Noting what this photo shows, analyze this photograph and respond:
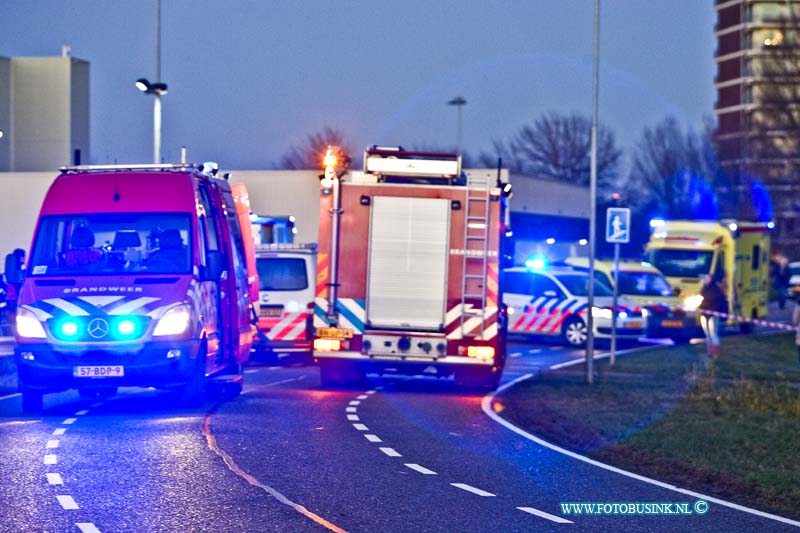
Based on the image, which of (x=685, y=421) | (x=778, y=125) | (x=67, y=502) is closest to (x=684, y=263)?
(x=778, y=125)

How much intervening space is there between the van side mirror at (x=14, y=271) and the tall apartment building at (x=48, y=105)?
36906 mm

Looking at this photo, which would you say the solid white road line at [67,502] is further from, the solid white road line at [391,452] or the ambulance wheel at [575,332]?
the ambulance wheel at [575,332]

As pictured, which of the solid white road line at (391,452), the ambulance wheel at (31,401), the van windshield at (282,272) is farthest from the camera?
the van windshield at (282,272)

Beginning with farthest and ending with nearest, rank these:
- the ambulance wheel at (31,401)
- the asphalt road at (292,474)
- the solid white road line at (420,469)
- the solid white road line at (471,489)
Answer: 1. the ambulance wheel at (31,401)
2. the solid white road line at (420,469)
3. the solid white road line at (471,489)
4. the asphalt road at (292,474)

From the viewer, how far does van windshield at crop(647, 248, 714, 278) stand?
123 ft

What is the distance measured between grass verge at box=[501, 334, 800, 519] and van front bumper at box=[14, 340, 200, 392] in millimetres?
4128

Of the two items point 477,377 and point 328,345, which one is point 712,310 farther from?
point 328,345

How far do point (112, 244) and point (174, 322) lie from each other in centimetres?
135

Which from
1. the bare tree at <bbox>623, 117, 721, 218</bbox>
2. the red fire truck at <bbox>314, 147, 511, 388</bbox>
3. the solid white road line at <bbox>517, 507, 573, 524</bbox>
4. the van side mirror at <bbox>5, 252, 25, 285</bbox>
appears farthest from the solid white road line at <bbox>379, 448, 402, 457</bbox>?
the bare tree at <bbox>623, 117, 721, 218</bbox>

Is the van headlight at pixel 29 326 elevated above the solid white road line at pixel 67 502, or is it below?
above

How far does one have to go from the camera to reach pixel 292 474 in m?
11.5

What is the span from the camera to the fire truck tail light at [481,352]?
19688mm

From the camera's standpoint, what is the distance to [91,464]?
11.7 meters

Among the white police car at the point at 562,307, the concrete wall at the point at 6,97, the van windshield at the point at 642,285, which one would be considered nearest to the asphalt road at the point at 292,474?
the white police car at the point at 562,307
